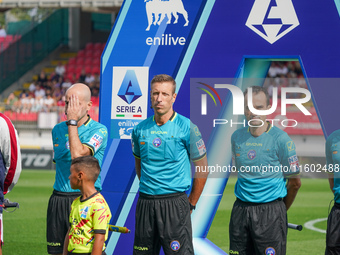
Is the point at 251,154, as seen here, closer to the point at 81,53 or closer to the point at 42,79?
the point at 42,79

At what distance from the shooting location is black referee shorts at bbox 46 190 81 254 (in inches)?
204

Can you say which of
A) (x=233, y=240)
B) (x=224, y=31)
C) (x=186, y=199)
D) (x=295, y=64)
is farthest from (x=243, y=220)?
(x=295, y=64)

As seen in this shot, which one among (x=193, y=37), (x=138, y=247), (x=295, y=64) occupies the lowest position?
(x=138, y=247)

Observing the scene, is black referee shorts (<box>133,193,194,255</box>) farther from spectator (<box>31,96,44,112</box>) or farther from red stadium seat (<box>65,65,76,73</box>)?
red stadium seat (<box>65,65,76,73</box>)

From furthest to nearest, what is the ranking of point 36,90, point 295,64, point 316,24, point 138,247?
1. point 36,90
2. point 295,64
3. point 316,24
4. point 138,247

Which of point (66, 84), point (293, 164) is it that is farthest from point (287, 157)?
point (66, 84)

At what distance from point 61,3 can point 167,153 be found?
73.7 feet

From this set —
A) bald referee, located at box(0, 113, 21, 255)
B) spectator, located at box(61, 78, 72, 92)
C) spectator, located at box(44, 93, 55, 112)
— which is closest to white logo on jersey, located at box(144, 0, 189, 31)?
bald referee, located at box(0, 113, 21, 255)

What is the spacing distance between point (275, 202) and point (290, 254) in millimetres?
3387

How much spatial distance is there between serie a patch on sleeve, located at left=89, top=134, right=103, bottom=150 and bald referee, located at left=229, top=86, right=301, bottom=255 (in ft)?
4.00

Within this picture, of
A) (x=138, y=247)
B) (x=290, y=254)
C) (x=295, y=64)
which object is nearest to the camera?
(x=138, y=247)

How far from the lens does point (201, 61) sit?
6125mm

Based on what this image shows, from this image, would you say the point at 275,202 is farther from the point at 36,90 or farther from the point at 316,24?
the point at 36,90

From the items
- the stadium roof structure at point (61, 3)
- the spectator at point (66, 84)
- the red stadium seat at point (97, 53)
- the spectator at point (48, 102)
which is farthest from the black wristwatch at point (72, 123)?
the red stadium seat at point (97, 53)
